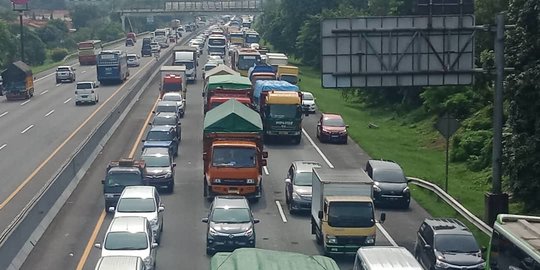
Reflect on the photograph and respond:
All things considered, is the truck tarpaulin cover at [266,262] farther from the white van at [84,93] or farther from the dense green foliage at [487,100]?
the white van at [84,93]

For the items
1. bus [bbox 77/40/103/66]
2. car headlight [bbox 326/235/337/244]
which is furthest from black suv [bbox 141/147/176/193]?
bus [bbox 77/40/103/66]

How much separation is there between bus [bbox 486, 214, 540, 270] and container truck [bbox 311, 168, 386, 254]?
7.73m

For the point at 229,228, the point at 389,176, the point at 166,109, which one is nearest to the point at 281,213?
the point at 389,176

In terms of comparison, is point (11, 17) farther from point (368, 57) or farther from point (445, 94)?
point (368, 57)

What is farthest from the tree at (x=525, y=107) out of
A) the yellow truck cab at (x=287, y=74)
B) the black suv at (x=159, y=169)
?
the yellow truck cab at (x=287, y=74)

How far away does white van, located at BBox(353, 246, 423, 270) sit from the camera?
21.5m

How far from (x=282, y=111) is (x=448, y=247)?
27272 millimetres

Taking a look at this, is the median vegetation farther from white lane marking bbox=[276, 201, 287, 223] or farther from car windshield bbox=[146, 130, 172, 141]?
car windshield bbox=[146, 130, 172, 141]

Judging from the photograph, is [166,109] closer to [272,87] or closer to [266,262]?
[272,87]

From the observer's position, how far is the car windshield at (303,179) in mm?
36438

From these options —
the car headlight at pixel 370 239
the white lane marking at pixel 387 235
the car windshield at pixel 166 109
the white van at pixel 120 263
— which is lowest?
the white lane marking at pixel 387 235

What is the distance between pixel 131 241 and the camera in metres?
26.5

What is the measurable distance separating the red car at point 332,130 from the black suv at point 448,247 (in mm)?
26039

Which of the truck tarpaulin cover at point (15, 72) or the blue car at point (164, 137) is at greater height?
the truck tarpaulin cover at point (15, 72)
